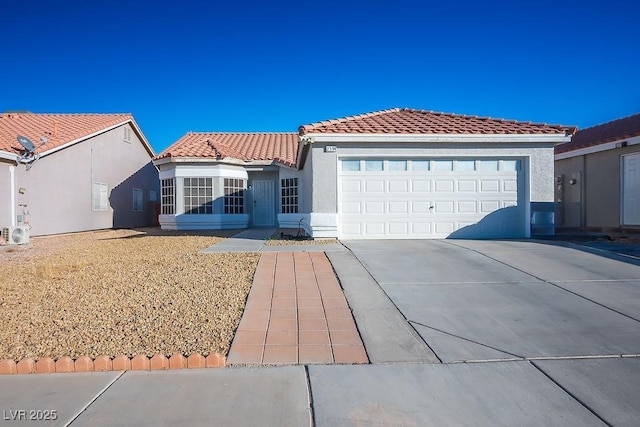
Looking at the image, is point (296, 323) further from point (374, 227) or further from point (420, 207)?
point (420, 207)

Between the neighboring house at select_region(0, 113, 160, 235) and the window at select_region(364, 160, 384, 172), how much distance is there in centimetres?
1142

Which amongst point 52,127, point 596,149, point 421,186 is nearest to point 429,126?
point 421,186

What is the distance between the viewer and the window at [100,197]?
1763 centimetres

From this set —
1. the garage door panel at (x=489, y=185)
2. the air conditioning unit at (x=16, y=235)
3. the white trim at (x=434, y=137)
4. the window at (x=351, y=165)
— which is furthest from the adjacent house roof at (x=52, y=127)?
the garage door panel at (x=489, y=185)

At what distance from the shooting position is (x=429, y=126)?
448 inches

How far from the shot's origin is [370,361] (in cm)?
376

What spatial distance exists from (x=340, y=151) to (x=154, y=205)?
640 inches

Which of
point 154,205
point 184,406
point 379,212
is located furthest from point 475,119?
point 154,205

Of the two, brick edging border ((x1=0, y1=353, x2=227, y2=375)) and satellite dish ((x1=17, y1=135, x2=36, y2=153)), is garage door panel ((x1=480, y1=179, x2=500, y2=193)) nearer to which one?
brick edging border ((x1=0, y1=353, x2=227, y2=375))

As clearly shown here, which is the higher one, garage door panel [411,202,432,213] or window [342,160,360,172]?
window [342,160,360,172]

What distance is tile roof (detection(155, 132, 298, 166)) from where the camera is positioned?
17.1 meters

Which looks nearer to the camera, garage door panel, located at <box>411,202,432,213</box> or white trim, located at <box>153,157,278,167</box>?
garage door panel, located at <box>411,202,432,213</box>

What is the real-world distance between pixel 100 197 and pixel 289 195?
28.5 feet

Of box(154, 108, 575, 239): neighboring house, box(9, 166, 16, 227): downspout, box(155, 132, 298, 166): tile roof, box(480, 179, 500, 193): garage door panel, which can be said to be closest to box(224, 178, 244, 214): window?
box(155, 132, 298, 166): tile roof
